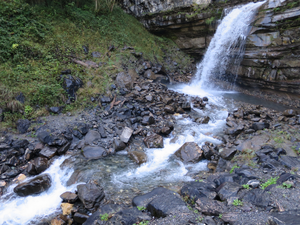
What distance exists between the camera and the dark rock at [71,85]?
318 inches

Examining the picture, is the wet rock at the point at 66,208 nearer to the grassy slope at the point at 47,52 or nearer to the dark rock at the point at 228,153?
the grassy slope at the point at 47,52

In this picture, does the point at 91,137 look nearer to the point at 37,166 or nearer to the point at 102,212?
the point at 37,166

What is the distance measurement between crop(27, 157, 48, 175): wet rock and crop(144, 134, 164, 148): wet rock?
345 cm

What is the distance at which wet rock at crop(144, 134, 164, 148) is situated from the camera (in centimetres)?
673

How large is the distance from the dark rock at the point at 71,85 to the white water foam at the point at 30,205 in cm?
423

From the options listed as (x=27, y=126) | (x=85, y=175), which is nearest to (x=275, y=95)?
(x=85, y=175)

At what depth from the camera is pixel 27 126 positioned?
21.6 ft

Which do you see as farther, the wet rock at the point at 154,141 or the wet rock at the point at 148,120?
the wet rock at the point at 148,120

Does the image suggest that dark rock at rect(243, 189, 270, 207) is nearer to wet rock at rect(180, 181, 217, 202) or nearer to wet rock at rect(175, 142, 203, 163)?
wet rock at rect(180, 181, 217, 202)

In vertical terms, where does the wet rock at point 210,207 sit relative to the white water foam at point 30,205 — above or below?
above

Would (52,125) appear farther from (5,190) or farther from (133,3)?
(133,3)

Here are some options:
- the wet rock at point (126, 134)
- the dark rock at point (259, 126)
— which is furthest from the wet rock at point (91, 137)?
the dark rock at point (259, 126)

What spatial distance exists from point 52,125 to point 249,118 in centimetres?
874

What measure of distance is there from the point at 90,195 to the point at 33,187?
169cm
